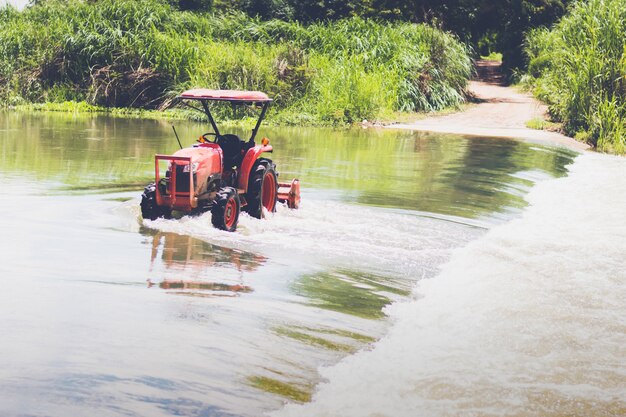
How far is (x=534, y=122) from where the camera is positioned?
2658 centimetres

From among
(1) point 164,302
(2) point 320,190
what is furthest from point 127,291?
(2) point 320,190

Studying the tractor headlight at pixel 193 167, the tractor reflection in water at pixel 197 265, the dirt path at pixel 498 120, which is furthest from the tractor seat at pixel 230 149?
→ the dirt path at pixel 498 120

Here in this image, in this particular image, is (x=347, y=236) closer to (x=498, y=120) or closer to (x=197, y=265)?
(x=197, y=265)

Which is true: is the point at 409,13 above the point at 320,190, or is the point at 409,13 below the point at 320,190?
above

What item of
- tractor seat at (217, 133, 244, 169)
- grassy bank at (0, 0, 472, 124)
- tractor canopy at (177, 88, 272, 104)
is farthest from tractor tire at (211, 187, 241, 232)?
grassy bank at (0, 0, 472, 124)

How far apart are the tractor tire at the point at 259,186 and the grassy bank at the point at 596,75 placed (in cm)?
1238

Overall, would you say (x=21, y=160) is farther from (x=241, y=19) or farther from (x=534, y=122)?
(x=241, y=19)

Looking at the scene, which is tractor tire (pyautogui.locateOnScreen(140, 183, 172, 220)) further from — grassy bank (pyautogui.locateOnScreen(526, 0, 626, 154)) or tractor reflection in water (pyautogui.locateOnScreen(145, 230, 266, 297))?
grassy bank (pyautogui.locateOnScreen(526, 0, 626, 154))

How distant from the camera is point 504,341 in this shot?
6.81 metres

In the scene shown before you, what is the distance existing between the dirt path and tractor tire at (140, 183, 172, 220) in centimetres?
1416

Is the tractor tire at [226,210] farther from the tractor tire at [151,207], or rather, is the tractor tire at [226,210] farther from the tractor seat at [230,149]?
the tractor seat at [230,149]

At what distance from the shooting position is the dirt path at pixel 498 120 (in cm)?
2436

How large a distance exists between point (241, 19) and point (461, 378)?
29.4 metres

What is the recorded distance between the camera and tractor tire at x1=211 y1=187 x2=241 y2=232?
9945mm
